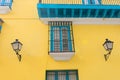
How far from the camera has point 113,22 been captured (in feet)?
25.2

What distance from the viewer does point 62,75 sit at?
6637 mm

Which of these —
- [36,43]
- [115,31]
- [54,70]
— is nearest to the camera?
[54,70]

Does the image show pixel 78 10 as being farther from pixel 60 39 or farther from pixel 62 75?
pixel 62 75

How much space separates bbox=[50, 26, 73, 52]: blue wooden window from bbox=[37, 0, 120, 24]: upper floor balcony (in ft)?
1.25

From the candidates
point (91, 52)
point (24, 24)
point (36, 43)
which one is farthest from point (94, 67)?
point (24, 24)

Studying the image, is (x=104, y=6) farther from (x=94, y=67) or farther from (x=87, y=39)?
(x=94, y=67)

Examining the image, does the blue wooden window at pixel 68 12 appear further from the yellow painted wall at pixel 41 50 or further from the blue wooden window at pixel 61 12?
the yellow painted wall at pixel 41 50

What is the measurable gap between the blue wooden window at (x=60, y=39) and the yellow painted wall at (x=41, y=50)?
23 centimetres

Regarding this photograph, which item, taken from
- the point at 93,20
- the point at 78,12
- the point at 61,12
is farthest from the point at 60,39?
the point at 93,20

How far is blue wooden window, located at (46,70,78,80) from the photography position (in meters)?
6.60

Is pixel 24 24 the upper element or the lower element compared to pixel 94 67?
upper

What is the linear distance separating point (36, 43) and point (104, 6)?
9.28ft

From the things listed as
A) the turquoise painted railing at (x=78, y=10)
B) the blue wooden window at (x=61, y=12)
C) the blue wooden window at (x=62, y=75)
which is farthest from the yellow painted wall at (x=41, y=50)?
the blue wooden window at (x=61, y=12)

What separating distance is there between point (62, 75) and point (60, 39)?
1.32m
